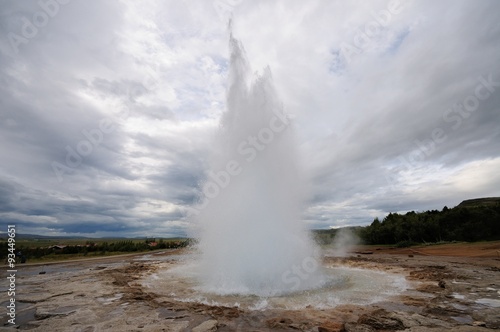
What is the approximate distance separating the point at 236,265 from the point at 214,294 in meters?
1.96

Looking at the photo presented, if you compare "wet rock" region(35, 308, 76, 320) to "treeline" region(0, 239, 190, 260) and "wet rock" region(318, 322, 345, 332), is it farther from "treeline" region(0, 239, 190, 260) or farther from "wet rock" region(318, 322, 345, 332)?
"treeline" region(0, 239, 190, 260)

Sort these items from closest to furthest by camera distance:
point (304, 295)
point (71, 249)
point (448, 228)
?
point (304, 295) → point (71, 249) → point (448, 228)

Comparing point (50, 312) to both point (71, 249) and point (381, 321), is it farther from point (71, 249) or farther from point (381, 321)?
point (71, 249)

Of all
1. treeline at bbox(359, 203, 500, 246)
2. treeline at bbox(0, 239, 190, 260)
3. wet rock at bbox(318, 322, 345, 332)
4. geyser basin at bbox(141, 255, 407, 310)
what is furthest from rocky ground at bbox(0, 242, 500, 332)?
treeline at bbox(359, 203, 500, 246)

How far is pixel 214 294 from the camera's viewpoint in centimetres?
1019

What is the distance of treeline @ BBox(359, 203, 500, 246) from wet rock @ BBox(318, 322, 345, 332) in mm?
36781

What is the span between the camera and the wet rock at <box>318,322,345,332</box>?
6.19m

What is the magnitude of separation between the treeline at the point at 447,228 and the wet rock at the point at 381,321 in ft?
117

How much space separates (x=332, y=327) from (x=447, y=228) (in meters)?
39.6

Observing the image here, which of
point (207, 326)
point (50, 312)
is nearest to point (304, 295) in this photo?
point (207, 326)

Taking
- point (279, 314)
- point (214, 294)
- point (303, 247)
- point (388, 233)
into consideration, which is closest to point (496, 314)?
point (279, 314)

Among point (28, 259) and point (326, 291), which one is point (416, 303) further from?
point (28, 259)

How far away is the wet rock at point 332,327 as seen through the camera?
6.19 metres

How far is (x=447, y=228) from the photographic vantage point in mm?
37000
